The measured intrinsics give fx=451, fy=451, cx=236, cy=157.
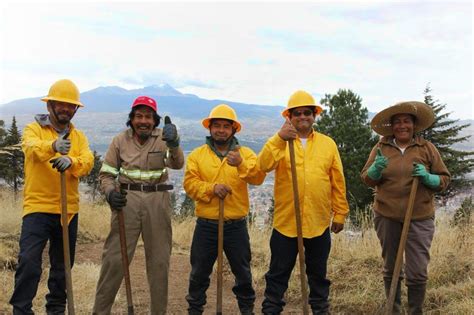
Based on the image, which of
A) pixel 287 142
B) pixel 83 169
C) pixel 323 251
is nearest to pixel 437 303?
pixel 323 251

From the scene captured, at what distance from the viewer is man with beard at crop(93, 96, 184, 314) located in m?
4.01

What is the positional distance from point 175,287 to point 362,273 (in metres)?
2.42

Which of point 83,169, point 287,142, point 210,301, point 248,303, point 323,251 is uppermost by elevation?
point 287,142

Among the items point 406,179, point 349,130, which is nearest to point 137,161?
point 406,179

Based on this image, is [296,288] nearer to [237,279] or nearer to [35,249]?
[237,279]

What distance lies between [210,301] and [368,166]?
2.61 m

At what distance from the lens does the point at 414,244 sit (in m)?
4.07

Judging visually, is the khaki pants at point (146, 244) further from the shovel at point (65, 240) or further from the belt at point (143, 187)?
the shovel at point (65, 240)

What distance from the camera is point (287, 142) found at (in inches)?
165

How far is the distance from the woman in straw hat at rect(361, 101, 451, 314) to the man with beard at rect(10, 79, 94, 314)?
2.69 meters

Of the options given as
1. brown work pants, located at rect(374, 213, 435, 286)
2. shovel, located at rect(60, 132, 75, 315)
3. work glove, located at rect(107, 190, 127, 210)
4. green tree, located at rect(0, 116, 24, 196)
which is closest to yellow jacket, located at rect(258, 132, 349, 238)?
brown work pants, located at rect(374, 213, 435, 286)

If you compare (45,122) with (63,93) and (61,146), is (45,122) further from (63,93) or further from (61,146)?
(61,146)

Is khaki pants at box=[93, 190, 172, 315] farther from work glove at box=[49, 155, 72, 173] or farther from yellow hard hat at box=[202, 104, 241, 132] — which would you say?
yellow hard hat at box=[202, 104, 241, 132]

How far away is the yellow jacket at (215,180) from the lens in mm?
4129
